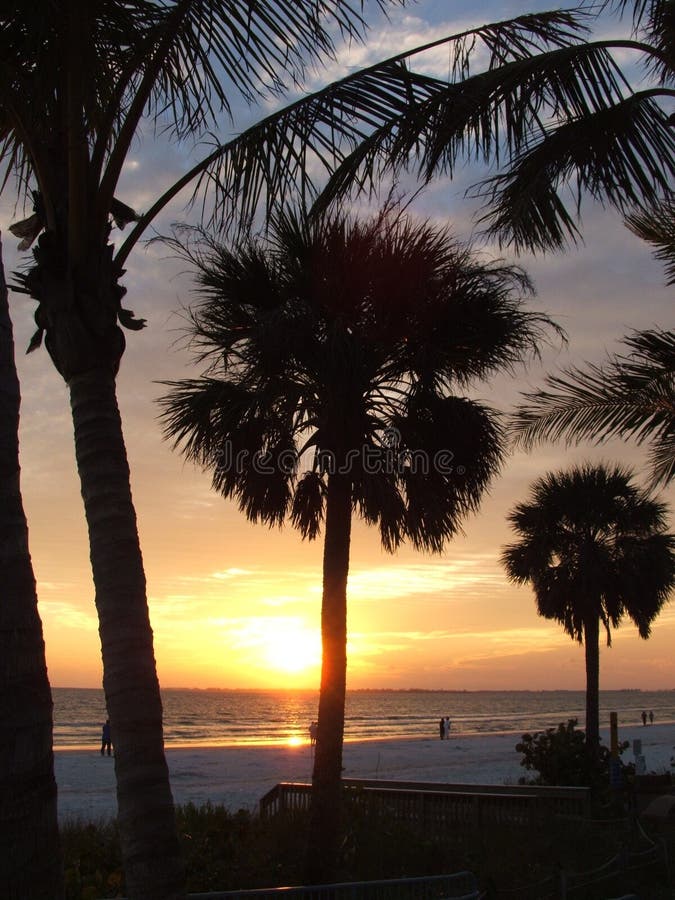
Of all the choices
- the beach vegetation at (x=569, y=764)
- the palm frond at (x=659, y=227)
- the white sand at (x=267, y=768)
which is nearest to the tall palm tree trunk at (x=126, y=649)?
the palm frond at (x=659, y=227)

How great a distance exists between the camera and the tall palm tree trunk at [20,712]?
8.05 feet

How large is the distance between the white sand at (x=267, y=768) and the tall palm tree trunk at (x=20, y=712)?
60.6ft

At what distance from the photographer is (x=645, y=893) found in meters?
9.14

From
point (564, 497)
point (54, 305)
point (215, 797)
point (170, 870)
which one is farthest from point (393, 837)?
point (215, 797)

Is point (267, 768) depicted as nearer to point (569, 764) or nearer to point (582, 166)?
point (569, 764)

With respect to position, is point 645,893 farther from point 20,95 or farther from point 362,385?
point 20,95

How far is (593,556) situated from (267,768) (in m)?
22.0

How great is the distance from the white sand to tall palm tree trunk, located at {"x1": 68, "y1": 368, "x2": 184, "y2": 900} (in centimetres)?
1738

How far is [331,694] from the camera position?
9.38 m

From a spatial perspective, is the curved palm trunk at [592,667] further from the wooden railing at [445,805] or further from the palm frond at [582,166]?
the palm frond at [582,166]

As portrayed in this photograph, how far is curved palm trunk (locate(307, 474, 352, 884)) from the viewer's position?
29.2 feet

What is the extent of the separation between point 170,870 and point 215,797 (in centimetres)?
2312

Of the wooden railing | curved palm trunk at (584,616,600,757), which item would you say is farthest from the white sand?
the wooden railing

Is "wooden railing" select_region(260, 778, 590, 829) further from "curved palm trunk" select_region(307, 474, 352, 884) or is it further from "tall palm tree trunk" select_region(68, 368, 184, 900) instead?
"tall palm tree trunk" select_region(68, 368, 184, 900)
